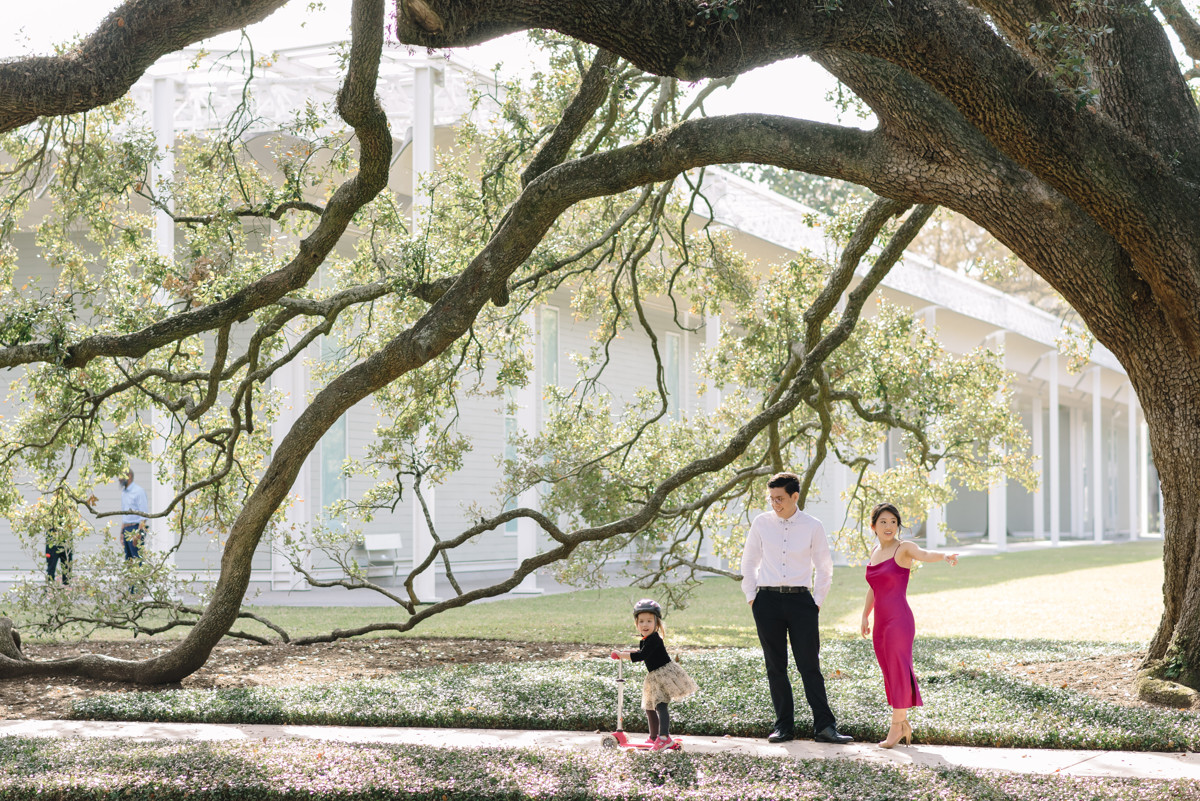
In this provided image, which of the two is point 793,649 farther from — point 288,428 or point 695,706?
point 288,428

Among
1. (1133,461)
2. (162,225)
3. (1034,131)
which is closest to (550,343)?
(162,225)

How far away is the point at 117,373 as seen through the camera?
11.0m

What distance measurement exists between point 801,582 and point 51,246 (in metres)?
8.73

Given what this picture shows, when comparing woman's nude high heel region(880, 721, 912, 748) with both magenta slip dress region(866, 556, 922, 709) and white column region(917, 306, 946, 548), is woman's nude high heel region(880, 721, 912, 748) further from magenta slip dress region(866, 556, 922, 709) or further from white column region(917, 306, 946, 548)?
white column region(917, 306, 946, 548)

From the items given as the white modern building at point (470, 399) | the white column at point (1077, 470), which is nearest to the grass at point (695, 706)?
the white modern building at point (470, 399)

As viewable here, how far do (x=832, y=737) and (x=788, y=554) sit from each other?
1.10 m

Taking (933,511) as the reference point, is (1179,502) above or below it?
above

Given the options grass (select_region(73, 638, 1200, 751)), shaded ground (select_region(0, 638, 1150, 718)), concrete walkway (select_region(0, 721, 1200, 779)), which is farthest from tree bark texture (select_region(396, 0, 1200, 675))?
concrete walkway (select_region(0, 721, 1200, 779))

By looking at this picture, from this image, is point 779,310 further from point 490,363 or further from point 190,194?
point 490,363

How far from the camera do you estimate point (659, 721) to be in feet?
20.9

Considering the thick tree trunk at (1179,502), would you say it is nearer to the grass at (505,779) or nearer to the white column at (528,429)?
the grass at (505,779)

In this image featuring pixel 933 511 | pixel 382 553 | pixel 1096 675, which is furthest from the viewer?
pixel 933 511

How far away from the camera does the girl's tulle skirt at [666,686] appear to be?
6.23 meters

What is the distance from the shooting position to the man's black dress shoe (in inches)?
257
